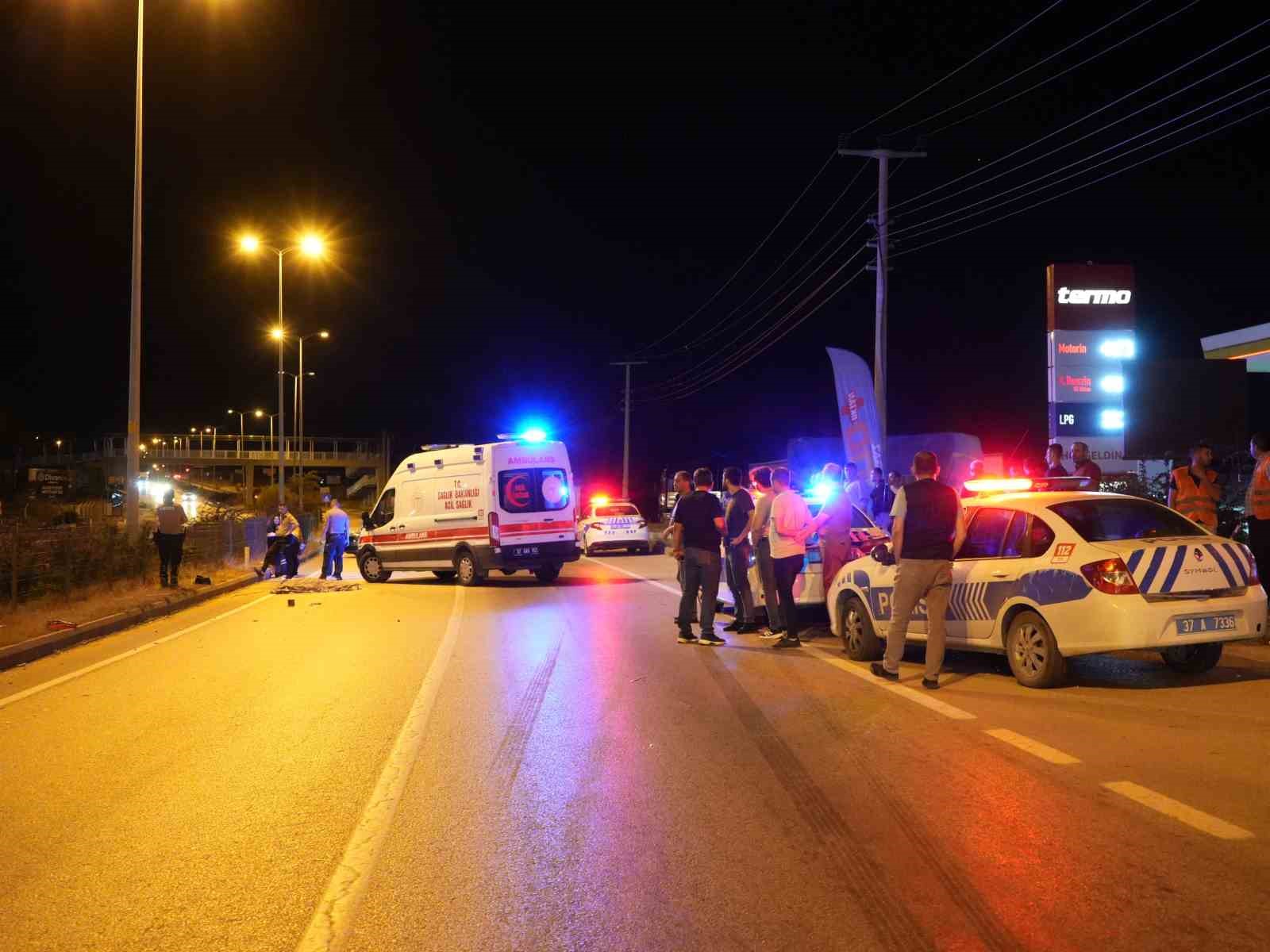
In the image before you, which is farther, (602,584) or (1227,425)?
(1227,425)

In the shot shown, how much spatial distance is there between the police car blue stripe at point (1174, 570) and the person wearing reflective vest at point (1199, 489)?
309 centimetres

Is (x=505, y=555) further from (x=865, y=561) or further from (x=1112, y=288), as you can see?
(x=1112, y=288)

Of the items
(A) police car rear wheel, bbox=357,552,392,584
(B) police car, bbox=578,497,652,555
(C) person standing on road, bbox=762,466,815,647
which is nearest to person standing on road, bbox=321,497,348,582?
(A) police car rear wheel, bbox=357,552,392,584

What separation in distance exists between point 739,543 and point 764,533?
66cm

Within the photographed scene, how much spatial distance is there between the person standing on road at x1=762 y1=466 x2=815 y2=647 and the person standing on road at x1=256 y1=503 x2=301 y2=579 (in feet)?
49.2

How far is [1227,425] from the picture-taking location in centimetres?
4159

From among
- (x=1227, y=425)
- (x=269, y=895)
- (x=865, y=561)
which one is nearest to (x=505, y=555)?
(x=865, y=561)

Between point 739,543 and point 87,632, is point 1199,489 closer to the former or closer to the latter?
point 739,543

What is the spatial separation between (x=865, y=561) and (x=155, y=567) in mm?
15436

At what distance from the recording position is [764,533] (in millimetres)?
11047

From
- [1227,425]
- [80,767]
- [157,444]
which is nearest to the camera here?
[80,767]

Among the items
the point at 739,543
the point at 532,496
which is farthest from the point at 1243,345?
the point at 532,496

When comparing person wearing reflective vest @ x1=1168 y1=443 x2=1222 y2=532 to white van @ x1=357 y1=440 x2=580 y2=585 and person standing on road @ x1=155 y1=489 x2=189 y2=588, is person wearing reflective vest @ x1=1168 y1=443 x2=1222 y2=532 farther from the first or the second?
person standing on road @ x1=155 y1=489 x2=189 y2=588

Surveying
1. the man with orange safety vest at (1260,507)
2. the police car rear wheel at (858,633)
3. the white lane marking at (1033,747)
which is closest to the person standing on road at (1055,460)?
the man with orange safety vest at (1260,507)
